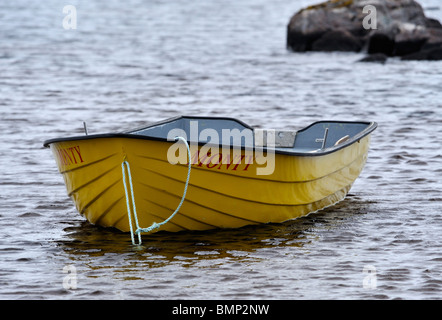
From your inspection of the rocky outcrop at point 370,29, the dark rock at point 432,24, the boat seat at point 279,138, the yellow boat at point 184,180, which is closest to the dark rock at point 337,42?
the rocky outcrop at point 370,29

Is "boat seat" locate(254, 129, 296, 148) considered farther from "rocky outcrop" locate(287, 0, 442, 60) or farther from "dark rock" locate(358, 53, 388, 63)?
"rocky outcrop" locate(287, 0, 442, 60)

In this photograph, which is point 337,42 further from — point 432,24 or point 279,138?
point 279,138

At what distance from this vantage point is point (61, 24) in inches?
2151

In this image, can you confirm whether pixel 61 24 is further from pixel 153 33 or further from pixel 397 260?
pixel 397 260

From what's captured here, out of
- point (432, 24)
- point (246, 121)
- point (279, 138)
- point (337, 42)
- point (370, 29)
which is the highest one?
point (432, 24)

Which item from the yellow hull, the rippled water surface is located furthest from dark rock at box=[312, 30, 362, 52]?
the yellow hull

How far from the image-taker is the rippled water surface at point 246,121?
872 cm

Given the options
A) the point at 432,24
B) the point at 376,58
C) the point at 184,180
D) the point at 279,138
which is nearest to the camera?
the point at 184,180

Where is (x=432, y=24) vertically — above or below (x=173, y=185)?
above

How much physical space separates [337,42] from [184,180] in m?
25.9

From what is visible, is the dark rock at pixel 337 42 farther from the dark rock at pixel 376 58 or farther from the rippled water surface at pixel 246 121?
the dark rock at pixel 376 58

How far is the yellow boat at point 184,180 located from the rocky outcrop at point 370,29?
22.2m

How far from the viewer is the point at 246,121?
20156 millimetres

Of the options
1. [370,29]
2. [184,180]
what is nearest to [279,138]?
[184,180]
